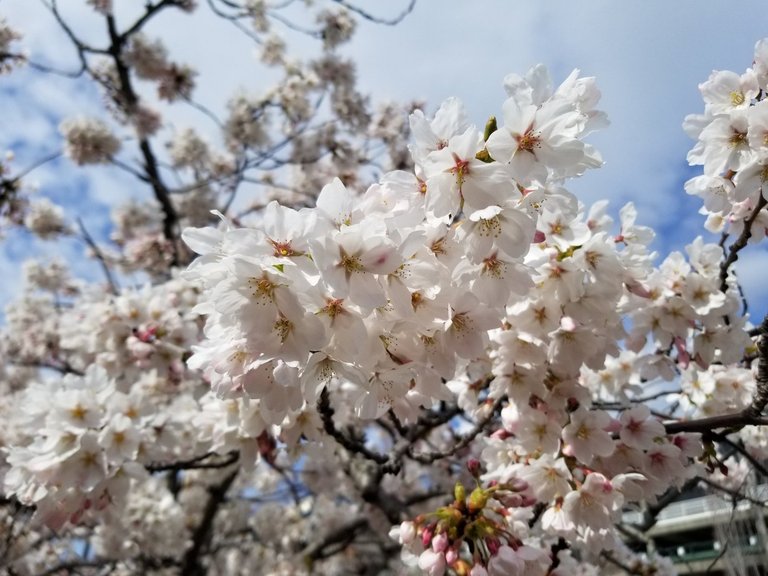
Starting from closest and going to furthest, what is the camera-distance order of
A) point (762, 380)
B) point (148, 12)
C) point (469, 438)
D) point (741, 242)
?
point (762, 380)
point (741, 242)
point (469, 438)
point (148, 12)

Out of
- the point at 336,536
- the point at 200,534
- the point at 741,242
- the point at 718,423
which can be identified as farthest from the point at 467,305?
the point at 200,534

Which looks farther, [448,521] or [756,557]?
[756,557]

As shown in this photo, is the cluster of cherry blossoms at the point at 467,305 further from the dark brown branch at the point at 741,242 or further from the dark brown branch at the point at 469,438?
the dark brown branch at the point at 741,242

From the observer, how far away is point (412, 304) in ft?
4.44

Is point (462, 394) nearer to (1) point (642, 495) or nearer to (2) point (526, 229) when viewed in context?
(1) point (642, 495)

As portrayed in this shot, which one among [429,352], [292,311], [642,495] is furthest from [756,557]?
[292,311]

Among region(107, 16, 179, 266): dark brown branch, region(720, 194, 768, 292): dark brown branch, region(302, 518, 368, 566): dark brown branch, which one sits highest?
region(107, 16, 179, 266): dark brown branch

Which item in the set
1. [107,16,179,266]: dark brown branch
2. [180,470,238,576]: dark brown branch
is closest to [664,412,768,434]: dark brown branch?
[180,470,238,576]: dark brown branch

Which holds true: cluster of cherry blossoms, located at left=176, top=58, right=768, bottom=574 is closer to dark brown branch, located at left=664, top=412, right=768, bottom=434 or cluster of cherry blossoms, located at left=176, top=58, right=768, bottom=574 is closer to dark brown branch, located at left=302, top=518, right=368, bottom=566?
dark brown branch, located at left=664, top=412, right=768, bottom=434

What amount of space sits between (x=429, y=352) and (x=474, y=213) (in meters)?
0.40

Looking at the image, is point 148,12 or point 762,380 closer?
point 762,380

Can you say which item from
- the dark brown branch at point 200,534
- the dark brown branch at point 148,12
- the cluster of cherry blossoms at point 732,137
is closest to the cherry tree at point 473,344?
the cluster of cherry blossoms at point 732,137

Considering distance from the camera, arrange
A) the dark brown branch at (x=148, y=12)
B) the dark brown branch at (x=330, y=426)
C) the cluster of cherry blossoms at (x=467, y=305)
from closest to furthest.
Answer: the cluster of cherry blossoms at (x=467, y=305), the dark brown branch at (x=330, y=426), the dark brown branch at (x=148, y=12)

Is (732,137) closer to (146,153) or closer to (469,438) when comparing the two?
(469,438)
